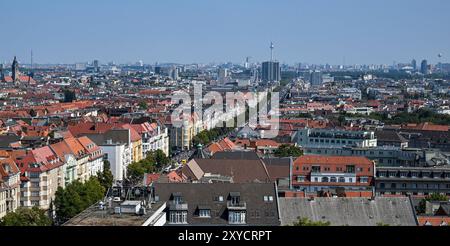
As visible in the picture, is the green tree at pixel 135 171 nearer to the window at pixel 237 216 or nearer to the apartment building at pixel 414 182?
the apartment building at pixel 414 182

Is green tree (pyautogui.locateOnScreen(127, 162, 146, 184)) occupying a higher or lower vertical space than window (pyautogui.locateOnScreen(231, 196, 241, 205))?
lower

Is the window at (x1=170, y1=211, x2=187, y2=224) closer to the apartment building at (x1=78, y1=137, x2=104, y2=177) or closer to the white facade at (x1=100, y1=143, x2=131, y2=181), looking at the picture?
the apartment building at (x1=78, y1=137, x2=104, y2=177)

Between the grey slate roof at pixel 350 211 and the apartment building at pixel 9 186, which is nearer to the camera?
the grey slate roof at pixel 350 211

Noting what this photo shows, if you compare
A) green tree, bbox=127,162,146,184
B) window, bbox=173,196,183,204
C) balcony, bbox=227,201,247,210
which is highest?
window, bbox=173,196,183,204

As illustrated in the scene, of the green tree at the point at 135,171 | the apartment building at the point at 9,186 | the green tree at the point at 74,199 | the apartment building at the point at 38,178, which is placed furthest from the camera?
the green tree at the point at 135,171

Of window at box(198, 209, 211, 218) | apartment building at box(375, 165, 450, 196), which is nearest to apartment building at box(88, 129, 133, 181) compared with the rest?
apartment building at box(375, 165, 450, 196)

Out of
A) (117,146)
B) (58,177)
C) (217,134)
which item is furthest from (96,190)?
(217,134)

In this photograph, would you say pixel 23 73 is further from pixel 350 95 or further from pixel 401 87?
pixel 401 87

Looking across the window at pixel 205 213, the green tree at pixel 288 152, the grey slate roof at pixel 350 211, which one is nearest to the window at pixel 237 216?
the window at pixel 205 213
